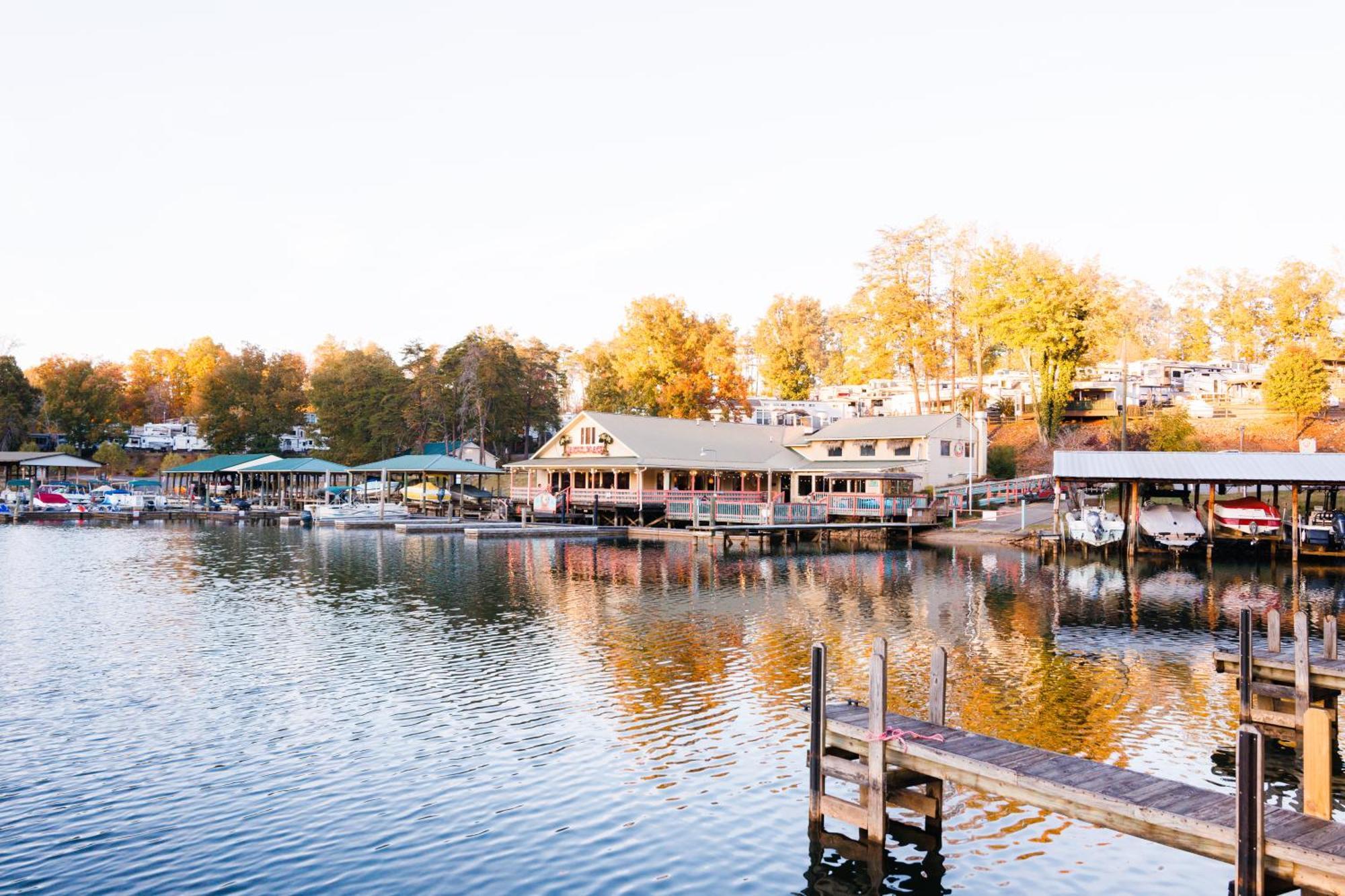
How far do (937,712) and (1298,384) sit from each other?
228ft

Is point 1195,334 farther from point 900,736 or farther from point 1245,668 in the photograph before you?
point 900,736

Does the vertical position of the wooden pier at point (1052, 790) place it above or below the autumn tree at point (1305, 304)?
below

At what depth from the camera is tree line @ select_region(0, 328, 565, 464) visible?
3634 inches

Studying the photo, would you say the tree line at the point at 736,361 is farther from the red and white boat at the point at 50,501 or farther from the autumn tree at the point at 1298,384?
the red and white boat at the point at 50,501

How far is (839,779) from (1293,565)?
3653 centimetres

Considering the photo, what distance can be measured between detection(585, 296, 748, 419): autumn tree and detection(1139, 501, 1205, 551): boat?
41.7 meters

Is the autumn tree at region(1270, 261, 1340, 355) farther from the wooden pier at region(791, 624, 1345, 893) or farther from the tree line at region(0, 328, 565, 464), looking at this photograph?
the wooden pier at region(791, 624, 1345, 893)

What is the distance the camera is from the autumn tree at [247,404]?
3917 inches

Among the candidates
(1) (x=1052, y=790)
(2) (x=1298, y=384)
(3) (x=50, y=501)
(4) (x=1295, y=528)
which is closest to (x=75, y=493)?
(3) (x=50, y=501)

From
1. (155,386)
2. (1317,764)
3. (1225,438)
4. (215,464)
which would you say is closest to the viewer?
(1317,764)

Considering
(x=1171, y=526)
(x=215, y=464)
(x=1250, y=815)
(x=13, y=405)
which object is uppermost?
(x=13, y=405)

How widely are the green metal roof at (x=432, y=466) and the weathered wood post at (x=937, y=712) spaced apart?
2187 inches

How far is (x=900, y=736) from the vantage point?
11.2 m

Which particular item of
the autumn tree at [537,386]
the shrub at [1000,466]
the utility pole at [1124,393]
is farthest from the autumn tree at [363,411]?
the utility pole at [1124,393]
